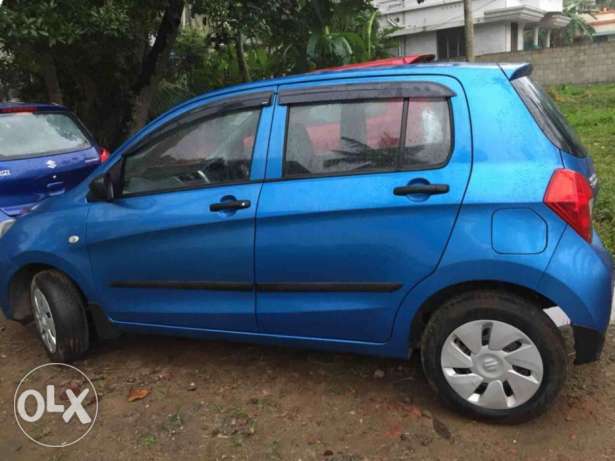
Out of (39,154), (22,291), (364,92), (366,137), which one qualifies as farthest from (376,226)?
(39,154)

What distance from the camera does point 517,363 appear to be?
8.57ft

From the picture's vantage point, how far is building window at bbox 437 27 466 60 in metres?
25.5

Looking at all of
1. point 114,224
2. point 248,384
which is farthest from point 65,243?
point 248,384

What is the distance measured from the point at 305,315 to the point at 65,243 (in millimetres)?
1550

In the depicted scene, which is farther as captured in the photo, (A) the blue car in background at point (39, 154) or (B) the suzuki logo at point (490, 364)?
(A) the blue car in background at point (39, 154)

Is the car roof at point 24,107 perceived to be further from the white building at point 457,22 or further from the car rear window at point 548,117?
the white building at point 457,22

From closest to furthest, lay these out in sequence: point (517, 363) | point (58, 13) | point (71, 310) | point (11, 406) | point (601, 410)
A: 1. point (517, 363)
2. point (601, 410)
3. point (11, 406)
4. point (71, 310)
5. point (58, 13)

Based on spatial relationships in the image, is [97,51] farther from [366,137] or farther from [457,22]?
[457,22]

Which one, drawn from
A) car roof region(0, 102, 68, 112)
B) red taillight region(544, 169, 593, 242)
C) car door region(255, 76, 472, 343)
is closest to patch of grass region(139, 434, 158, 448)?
car door region(255, 76, 472, 343)

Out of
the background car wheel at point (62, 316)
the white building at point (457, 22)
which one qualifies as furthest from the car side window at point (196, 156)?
the white building at point (457, 22)

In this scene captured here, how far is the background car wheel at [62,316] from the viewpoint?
3.52m

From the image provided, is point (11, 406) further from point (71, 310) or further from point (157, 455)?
point (157, 455)

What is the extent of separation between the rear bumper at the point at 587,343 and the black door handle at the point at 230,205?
1.63 m

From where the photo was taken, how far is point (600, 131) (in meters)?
9.80
